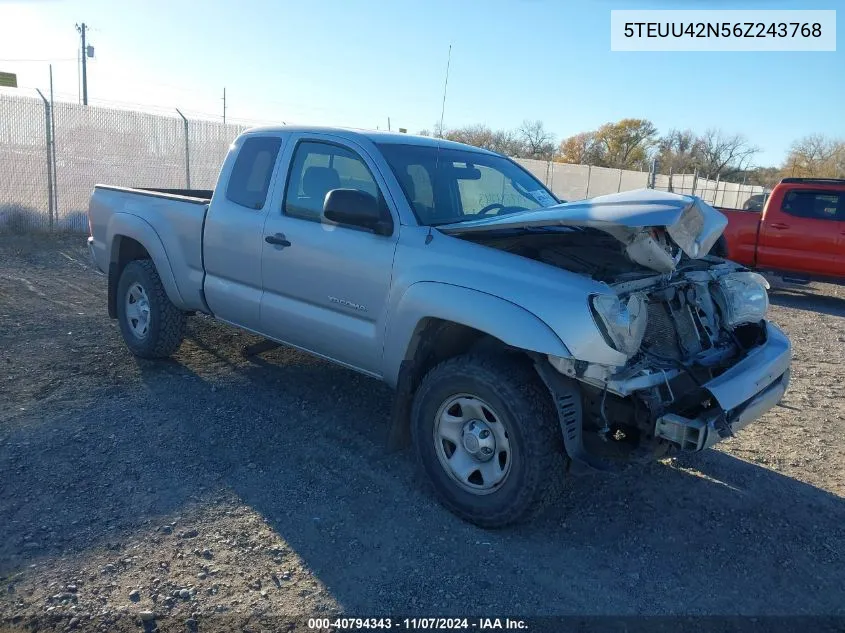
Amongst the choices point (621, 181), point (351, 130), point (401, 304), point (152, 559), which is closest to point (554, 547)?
point (401, 304)

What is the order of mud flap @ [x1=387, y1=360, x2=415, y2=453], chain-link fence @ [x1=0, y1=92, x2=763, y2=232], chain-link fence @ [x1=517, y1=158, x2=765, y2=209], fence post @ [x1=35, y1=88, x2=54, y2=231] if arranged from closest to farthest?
mud flap @ [x1=387, y1=360, x2=415, y2=453] → chain-link fence @ [x1=0, y1=92, x2=763, y2=232] → fence post @ [x1=35, y1=88, x2=54, y2=231] → chain-link fence @ [x1=517, y1=158, x2=765, y2=209]

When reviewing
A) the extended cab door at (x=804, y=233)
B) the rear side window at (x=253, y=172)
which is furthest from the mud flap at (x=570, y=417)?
the extended cab door at (x=804, y=233)

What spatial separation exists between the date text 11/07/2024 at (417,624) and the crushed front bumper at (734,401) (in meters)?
1.11

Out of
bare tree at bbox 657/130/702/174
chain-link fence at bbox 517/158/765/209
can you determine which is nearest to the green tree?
bare tree at bbox 657/130/702/174

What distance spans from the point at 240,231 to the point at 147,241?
1.22 metres

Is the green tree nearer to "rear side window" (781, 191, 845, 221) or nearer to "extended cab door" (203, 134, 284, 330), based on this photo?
"rear side window" (781, 191, 845, 221)

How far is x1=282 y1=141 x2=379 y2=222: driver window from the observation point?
4.41 meters

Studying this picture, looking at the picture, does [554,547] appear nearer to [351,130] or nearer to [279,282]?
[279,282]

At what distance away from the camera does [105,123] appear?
46.4ft

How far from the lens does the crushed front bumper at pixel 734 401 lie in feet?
10.3

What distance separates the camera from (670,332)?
370cm

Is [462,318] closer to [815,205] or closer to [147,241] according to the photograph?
[147,241]

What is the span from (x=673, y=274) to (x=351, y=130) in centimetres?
229

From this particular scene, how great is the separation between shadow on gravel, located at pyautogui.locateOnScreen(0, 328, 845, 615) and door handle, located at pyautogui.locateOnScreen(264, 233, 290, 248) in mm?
1249
